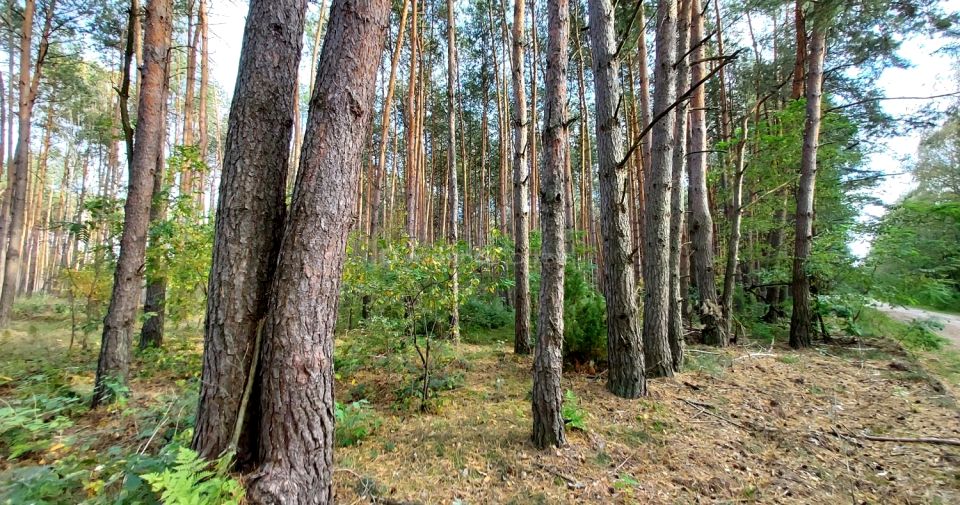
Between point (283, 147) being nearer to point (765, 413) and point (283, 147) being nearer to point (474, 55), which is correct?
point (765, 413)

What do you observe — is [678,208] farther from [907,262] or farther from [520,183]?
[907,262]

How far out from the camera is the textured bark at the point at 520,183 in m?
6.49

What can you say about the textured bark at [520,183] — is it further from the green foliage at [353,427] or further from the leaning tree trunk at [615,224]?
the green foliage at [353,427]

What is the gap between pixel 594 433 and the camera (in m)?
3.44

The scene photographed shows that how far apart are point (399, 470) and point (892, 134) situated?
15859 mm

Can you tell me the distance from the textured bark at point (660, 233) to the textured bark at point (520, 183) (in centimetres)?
225

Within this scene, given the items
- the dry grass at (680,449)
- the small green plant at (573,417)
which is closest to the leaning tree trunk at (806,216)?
the dry grass at (680,449)

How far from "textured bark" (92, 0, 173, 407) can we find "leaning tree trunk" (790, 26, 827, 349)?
10488 millimetres

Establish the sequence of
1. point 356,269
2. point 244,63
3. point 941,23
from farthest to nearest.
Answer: point 941,23
point 356,269
point 244,63

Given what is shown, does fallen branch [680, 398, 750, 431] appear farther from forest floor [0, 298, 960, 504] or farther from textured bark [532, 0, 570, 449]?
textured bark [532, 0, 570, 449]

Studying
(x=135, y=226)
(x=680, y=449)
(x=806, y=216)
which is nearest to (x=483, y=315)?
(x=680, y=449)

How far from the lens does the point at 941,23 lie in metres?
6.40

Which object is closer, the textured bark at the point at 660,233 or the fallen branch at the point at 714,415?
the fallen branch at the point at 714,415

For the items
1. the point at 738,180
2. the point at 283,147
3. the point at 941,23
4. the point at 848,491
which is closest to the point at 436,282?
the point at 283,147
